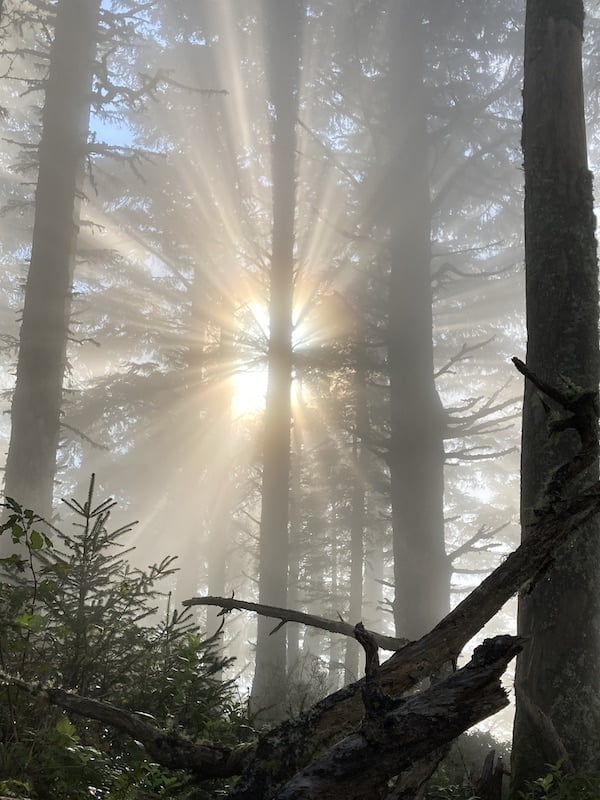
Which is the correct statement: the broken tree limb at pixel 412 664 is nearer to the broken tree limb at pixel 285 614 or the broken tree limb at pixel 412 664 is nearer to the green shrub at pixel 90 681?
the green shrub at pixel 90 681

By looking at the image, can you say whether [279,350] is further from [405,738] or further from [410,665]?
[405,738]

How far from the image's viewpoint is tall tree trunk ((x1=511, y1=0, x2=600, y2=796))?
13.6ft

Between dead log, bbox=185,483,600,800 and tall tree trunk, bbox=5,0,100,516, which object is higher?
tall tree trunk, bbox=5,0,100,516

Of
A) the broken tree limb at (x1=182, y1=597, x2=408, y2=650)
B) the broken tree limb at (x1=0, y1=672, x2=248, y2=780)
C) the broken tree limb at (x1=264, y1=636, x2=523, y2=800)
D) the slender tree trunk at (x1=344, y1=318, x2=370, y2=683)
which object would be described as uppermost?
the slender tree trunk at (x1=344, y1=318, x2=370, y2=683)

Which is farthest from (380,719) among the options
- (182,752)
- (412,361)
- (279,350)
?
(279,350)

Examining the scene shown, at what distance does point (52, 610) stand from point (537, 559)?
108 inches

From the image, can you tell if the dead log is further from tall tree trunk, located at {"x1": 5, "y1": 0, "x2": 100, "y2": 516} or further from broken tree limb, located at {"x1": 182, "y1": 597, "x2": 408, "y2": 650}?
tall tree trunk, located at {"x1": 5, "y1": 0, "x2": 100, "y2": 516}

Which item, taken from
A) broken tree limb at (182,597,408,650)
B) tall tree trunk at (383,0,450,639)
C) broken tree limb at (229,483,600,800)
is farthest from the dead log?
tall tree trunk at (383,0,450,639)

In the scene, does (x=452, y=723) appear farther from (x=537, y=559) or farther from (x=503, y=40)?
(x=503, y=40)

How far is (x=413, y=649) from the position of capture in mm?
2510

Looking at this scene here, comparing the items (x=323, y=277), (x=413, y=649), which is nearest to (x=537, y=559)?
(x=413, y=649)

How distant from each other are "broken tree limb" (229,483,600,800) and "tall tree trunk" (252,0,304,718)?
10343 mm

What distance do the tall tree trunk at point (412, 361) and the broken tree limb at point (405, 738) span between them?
10828mm

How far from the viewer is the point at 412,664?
2.46 metres
